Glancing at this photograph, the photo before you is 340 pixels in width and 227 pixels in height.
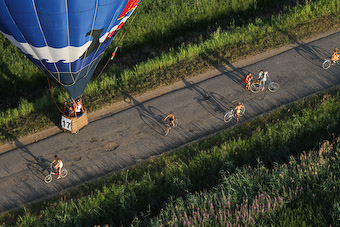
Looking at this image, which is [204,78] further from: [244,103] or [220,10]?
[220,10]

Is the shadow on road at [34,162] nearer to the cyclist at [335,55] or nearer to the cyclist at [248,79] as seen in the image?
the cyclist at [248,79]

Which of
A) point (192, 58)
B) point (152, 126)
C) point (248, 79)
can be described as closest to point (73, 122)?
point (152, 126)

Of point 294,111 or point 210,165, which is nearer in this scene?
point 210,165

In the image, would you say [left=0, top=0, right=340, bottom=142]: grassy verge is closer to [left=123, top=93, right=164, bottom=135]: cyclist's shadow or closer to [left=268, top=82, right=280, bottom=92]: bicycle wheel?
[left=123, top=93, right=164, bottom=135]: cyclist's shadow

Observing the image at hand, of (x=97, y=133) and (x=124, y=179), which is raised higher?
(x=97, y=133)

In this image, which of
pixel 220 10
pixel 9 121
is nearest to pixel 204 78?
pixel 220 10

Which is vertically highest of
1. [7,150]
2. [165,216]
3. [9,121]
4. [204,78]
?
[204,78]
